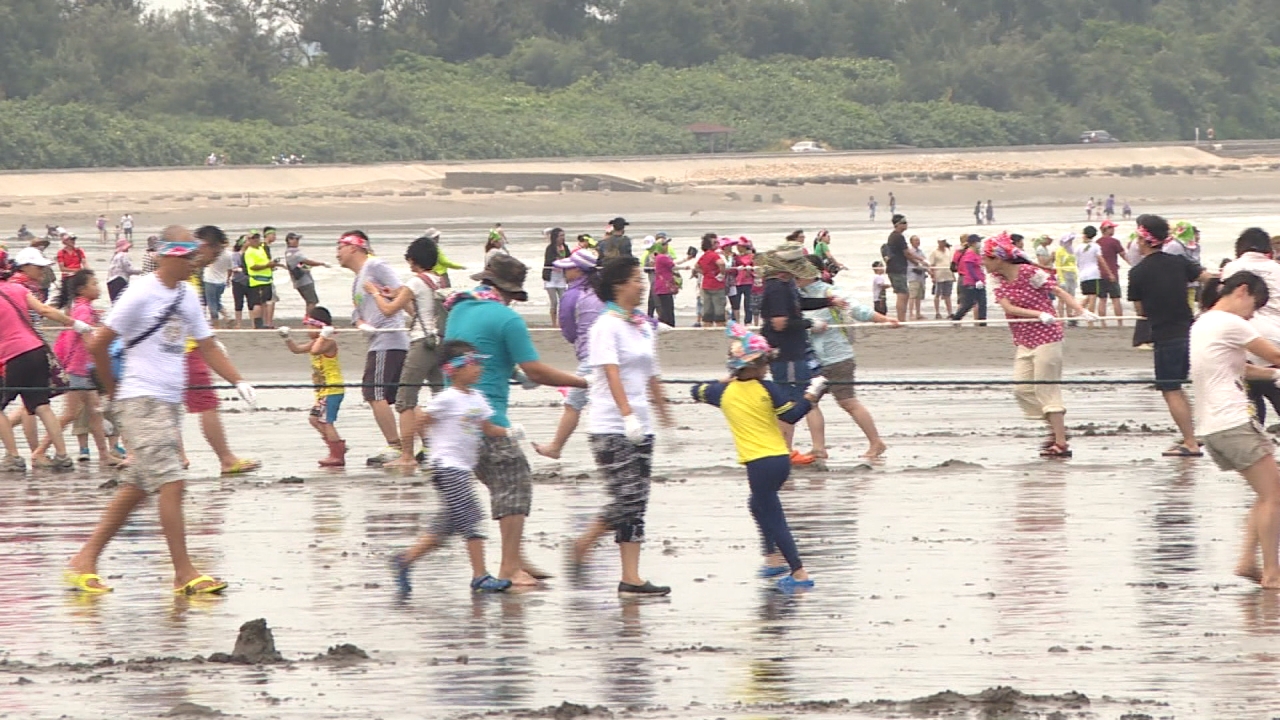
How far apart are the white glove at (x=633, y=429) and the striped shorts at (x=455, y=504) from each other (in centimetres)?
74

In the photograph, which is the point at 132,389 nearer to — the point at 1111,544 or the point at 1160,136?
the point at 1111,544

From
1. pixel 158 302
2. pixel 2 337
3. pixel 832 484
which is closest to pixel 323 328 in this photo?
pixel 2 337

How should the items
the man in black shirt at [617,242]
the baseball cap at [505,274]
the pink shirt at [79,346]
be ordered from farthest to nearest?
the man in black shirt at [617,242] < the pink shirt at [79,346] < the baseball cap at [505,274]

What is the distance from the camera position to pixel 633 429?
368 inches

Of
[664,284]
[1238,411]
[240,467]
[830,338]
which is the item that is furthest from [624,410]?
[664,284]

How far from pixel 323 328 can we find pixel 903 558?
5803 millimetres

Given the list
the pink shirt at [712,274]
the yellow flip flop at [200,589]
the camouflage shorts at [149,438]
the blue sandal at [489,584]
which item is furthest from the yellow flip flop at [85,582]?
the pink shirt at [712,274]

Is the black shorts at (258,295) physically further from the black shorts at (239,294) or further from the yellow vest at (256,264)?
the black shorts at (239,294)

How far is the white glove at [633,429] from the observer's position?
934cm

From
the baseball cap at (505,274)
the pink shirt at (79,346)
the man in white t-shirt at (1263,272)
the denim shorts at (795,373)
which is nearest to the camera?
the baseball cap at (505,274)

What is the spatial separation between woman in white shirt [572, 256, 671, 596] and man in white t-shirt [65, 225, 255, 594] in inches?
70.3

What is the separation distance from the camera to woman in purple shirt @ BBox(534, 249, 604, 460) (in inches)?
522

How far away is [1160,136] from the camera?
11088cm

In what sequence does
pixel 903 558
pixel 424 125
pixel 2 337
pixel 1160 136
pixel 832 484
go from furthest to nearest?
pixel 1160 136 < pixel 424 125 < pixel 2 337 < pixel 832 484 < pixel 903 558
